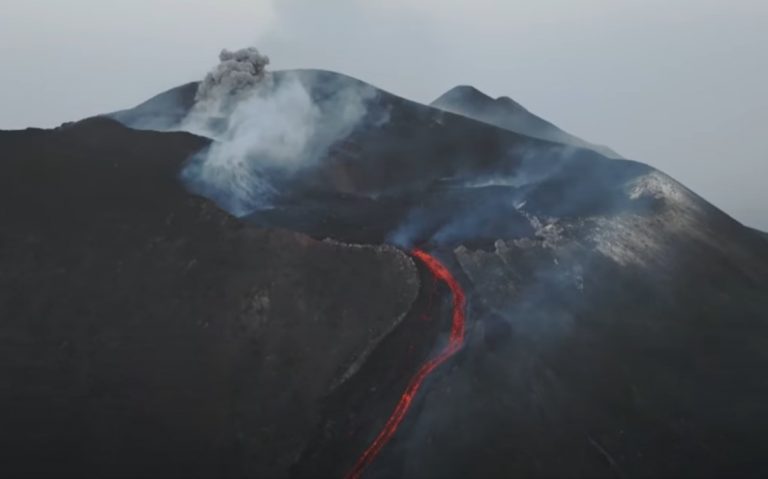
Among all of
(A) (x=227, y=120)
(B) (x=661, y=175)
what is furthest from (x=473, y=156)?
(A) (x=227, y=120)

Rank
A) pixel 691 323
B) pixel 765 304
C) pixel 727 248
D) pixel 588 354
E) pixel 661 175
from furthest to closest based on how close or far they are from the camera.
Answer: pixel 661 175, pixel 727 248, pixel 765 304, pixel 691 323, pixel 588 354

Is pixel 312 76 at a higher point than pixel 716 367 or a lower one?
higher

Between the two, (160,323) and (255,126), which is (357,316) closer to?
(160,323)

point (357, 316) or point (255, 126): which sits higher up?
point (255, 126)

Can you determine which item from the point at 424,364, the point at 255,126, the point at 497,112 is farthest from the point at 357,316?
the point at 497,112

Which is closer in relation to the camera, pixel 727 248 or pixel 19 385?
pixel 19 385

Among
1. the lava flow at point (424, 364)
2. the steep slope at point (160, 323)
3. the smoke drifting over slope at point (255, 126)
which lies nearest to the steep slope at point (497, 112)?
the smoke drifting over slope at point (255, 126)

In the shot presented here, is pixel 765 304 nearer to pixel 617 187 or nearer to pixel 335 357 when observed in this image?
pixel 617 187
